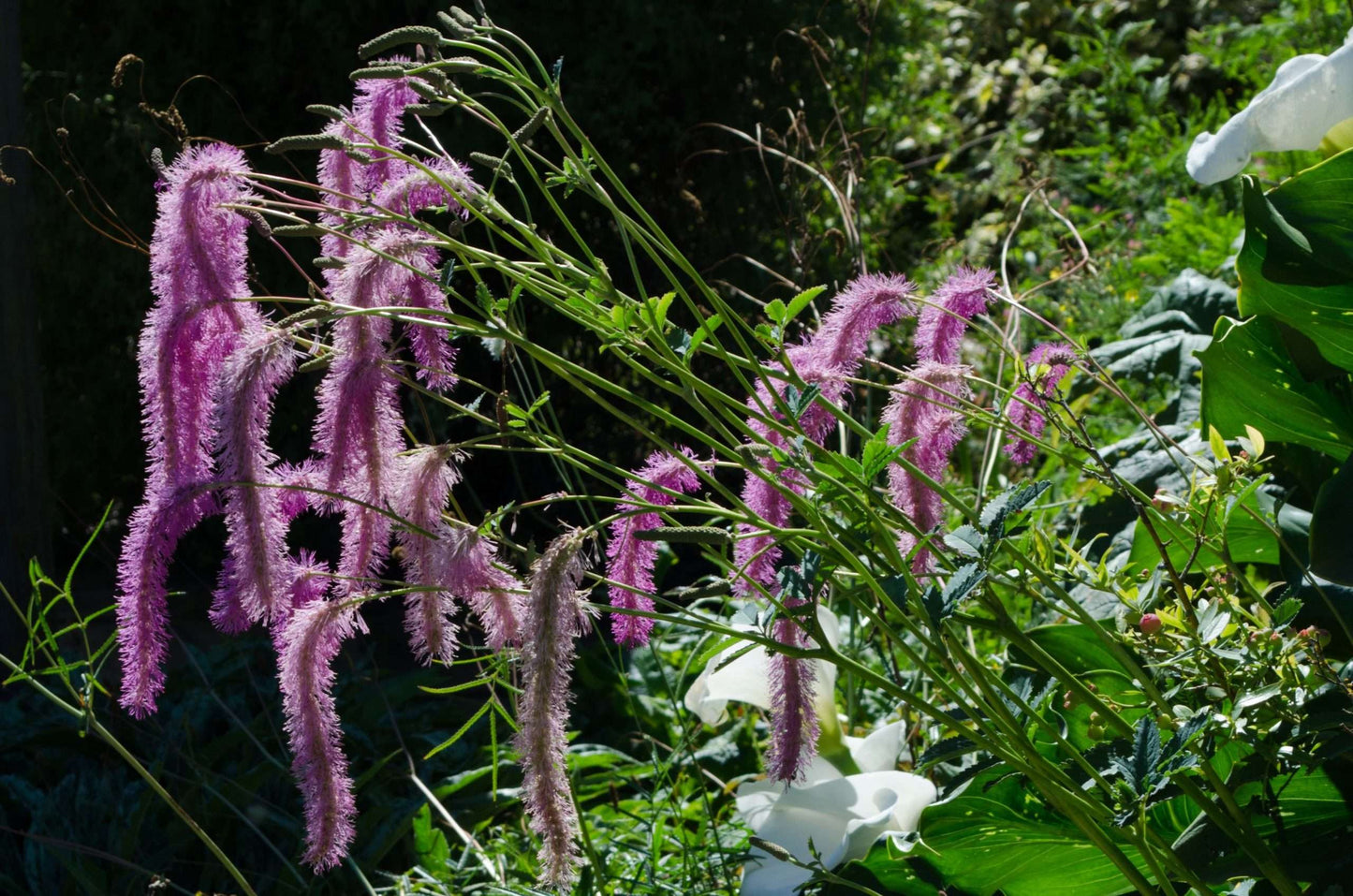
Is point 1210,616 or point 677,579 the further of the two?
point 677,579

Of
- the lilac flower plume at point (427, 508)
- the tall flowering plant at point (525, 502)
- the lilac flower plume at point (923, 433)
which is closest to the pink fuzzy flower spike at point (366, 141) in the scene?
the tall flowering plant at point (525, 502)

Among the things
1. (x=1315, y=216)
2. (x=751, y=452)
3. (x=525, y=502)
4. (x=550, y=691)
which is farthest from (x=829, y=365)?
(x=1315, y=216)

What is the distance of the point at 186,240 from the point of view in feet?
3.31

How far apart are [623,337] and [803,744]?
0.43 meters

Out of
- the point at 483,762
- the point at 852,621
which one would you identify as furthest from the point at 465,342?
the point at 852,621

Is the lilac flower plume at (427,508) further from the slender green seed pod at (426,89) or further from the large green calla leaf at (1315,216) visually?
the large green calla leaf at (1315,216)

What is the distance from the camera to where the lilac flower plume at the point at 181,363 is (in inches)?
38.9

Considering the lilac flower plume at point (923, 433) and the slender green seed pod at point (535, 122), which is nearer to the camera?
the slender green seed pod at point (535, 122)

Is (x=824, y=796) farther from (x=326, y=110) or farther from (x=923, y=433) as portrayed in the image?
(x=326, y=110)

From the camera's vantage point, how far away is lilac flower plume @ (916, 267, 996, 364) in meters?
1.15

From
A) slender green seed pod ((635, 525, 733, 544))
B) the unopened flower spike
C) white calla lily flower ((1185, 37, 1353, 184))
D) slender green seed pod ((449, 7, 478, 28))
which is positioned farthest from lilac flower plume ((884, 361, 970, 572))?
slender green seed pod ((449, 7, 478, 28))

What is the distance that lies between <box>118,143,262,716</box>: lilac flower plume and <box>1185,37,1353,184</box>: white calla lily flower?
0.90 meters

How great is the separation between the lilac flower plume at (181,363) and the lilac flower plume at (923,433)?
55cm

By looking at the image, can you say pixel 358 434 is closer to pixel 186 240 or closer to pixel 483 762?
pixel 186 240
